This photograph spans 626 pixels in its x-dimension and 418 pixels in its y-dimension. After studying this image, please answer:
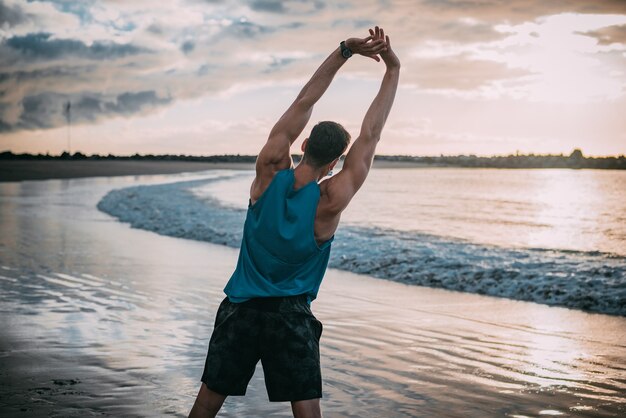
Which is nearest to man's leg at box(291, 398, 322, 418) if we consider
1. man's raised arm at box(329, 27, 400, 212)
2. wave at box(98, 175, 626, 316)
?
man's raised arm at box(329, 27, 400, 212)

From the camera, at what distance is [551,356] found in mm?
6465

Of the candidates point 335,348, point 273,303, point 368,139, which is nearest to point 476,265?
point 335,348

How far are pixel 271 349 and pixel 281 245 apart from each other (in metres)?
0.51

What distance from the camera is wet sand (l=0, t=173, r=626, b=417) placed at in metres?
4.88

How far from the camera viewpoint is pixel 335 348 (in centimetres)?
641

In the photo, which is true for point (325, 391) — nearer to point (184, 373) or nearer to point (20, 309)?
point (184, 373)

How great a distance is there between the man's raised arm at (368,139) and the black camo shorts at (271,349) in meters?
0.56

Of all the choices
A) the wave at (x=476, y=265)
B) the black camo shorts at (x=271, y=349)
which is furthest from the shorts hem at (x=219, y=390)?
the wave at (x=476, y=265)

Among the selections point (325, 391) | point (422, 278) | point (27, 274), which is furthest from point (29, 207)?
point (325, 391)

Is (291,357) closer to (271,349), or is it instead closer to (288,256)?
(271,349)

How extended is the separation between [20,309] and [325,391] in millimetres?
4298

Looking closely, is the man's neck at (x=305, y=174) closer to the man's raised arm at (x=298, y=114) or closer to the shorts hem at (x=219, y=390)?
the man's raised arm at (x=298, y=114)

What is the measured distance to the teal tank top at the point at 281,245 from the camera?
3.11 m

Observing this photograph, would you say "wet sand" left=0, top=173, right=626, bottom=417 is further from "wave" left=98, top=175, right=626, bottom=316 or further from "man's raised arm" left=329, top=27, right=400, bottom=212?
"man's raised arm" left=329, top=27, right=400, bottom=212
